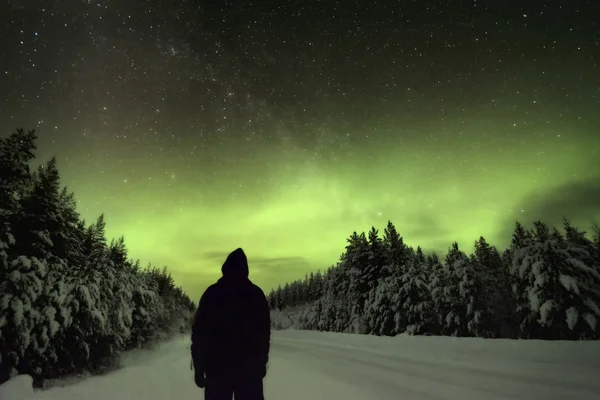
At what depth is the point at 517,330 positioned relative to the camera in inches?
1417

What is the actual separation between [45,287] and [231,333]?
16.6 meters

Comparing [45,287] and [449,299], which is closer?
[45,287]

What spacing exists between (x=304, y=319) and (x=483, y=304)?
151 feet

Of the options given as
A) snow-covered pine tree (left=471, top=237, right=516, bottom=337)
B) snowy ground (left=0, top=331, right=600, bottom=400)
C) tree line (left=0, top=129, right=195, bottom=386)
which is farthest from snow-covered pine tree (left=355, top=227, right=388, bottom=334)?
snowy ground (left=0, top=331, right=600, bottom=400)

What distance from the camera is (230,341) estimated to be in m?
3.83

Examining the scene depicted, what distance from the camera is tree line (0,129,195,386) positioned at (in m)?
13.7

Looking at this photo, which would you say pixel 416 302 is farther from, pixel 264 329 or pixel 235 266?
pixel 235 266

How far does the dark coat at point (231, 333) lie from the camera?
12.4ft

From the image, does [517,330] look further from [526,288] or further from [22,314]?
[22,314]

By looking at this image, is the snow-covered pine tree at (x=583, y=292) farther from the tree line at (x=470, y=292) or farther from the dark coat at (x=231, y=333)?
the dark coat at (x=231, y=333)

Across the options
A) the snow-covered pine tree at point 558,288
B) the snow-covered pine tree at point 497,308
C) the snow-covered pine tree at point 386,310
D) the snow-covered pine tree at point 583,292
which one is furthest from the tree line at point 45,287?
the snow-covered pine tree at point 497,308

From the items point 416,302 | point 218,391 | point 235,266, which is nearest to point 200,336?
point 218,391

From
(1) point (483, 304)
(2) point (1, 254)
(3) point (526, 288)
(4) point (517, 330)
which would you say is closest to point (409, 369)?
(2) point (1, 254)

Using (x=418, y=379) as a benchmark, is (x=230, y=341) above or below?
above
